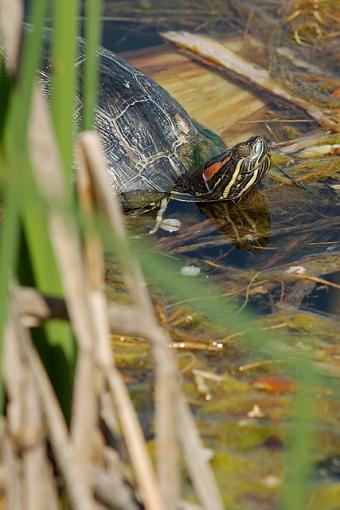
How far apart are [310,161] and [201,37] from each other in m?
1.53

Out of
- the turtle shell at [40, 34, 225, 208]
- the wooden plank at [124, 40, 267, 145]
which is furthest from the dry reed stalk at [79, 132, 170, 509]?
the wooden plank at [124, 40, 267, 145]

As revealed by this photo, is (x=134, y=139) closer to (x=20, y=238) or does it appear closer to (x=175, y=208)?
(x=175, y=208)

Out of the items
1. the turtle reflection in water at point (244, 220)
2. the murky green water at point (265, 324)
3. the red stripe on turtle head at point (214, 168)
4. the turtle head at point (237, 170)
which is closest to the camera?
the murky green water at point (265, 324)

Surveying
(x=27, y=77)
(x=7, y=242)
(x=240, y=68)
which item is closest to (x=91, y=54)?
(x=27, y=77)

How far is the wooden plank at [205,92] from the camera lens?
16.0 ft

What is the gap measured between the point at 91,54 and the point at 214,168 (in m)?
2.78

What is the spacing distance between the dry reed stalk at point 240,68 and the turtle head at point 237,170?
691 millimetres

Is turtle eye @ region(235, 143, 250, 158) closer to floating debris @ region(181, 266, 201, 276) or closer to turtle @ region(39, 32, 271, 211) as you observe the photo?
turtle @ region(39, 32, 271, 211)

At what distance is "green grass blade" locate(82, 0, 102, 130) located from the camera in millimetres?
1384

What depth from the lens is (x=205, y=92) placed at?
5137mm

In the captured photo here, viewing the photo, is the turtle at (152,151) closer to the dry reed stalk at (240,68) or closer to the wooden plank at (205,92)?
the wooden plank at (205,92)

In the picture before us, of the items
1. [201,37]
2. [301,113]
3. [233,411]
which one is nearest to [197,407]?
[233,411]

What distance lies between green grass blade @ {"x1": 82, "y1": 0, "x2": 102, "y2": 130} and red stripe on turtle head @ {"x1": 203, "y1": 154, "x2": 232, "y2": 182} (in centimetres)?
269

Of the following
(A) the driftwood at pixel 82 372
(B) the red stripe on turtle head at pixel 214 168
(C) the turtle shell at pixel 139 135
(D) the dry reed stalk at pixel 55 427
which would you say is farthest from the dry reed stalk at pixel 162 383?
(B) the red stripe on turtle head at pixel 214 168
